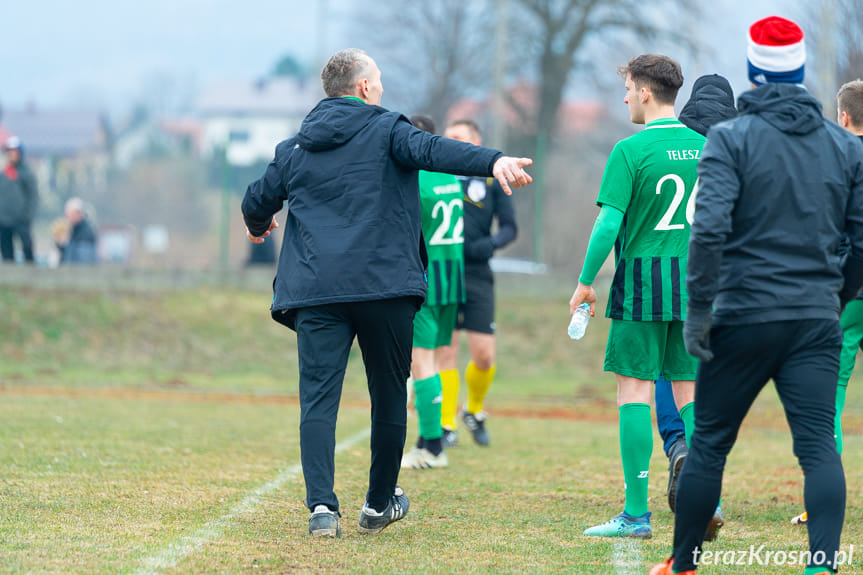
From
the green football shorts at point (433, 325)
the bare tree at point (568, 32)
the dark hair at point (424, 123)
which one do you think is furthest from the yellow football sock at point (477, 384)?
the bare tree at point (568, 32)

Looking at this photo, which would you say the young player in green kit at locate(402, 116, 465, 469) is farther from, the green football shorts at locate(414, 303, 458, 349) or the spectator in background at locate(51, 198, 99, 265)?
the spectator in background at locate(51, 198, 99, 265)

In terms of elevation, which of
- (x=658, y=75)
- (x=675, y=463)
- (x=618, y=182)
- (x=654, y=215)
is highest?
(x=658, y=75)

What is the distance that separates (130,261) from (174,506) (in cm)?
1462

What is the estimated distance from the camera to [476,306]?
8.96 m

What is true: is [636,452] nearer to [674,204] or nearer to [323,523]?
[674,204]

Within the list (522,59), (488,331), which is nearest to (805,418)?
(488,331)

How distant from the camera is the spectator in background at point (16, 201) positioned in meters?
16.9

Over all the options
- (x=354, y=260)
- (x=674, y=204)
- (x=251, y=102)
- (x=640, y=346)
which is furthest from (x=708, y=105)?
(x=251, y=102)

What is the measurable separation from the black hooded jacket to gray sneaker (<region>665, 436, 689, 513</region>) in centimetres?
Answer: 158

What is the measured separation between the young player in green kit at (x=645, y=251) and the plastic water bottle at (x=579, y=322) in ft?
0.17

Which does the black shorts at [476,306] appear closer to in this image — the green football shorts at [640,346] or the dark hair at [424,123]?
the dark hair at [424,123]

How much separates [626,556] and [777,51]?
6.93 ft

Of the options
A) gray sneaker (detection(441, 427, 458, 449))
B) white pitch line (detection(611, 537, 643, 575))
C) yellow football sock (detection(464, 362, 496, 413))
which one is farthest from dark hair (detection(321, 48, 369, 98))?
yellow football sock (detection(464, 362, 496, 413))

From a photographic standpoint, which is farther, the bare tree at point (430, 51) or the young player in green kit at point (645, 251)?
the bare tree at point (430, 51)
